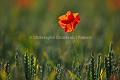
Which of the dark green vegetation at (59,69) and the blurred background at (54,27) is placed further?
the blurred background at (54,27)

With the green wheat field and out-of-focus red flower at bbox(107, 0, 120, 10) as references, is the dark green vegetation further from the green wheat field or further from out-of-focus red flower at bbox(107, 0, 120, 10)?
out-of-focus red flower at bbox(107, 0, 120, 10)

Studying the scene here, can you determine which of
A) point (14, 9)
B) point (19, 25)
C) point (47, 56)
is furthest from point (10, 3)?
point (47, 56)

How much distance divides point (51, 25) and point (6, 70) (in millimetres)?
554

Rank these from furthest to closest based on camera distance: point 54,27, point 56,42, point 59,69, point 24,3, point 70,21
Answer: point 24,3 < point 54,27 < point 56,42 < point 70,21 < point 59,69

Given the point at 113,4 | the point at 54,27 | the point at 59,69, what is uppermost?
the point at 113,4

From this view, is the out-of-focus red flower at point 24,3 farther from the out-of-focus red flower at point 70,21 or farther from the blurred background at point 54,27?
the out-of-focus red flower at point 70,21

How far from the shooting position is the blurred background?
1758 mm

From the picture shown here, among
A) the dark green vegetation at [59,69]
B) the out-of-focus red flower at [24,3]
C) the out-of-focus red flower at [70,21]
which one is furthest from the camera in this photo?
the out-of-focus red flower at [24,3]

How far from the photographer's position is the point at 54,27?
2057 mm

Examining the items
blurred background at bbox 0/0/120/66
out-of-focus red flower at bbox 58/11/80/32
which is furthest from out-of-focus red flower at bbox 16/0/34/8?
out-of-focus red flower at bbox 58/11/80/32

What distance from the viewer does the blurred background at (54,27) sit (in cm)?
176

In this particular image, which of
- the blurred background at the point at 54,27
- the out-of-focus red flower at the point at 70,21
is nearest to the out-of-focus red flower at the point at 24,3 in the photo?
the blurred background at the point at 54,27

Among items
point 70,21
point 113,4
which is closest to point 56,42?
point 70,21

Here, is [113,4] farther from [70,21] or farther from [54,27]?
[70,21]
